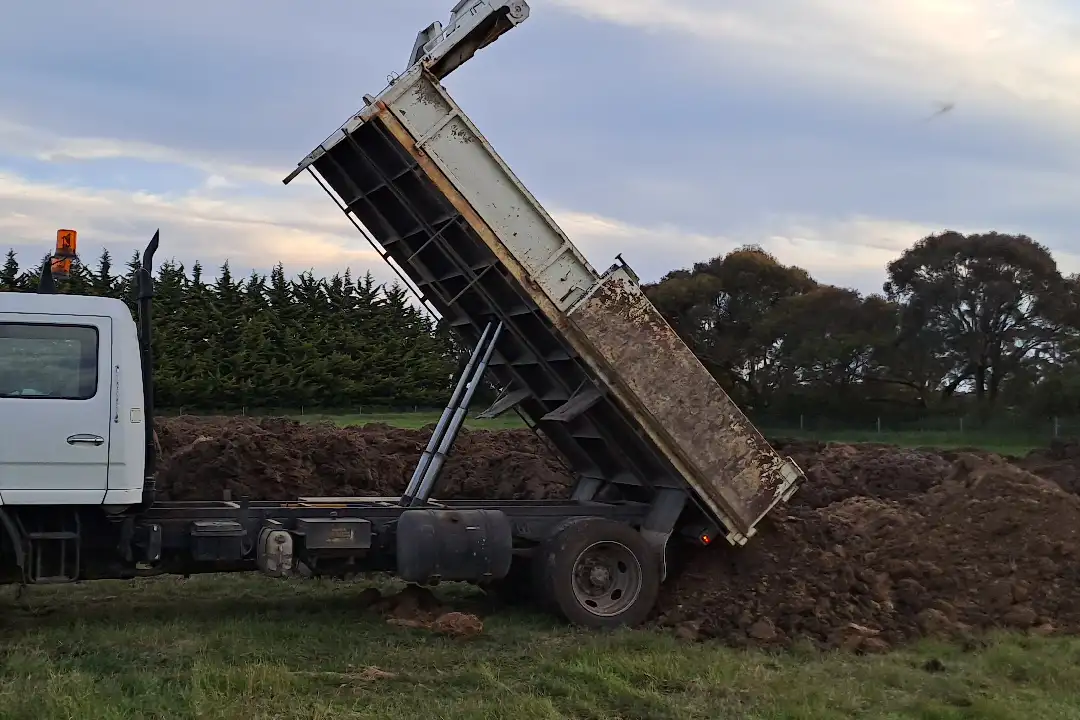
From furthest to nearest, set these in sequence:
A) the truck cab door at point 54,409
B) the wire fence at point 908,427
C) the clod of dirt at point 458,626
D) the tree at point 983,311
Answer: the tree at point 983,311
the wire fence at point 908,427
the clod of dirt at point 458,626
the truck cab door at point 54,409

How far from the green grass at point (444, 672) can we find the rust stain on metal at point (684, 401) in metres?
1.32

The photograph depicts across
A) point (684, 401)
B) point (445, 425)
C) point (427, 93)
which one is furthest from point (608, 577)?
point (427, 93)

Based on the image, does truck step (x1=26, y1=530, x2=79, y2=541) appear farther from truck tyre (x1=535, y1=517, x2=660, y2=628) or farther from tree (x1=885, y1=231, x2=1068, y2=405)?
tree (x1=885, y1=231, x2=1068, y2=405)

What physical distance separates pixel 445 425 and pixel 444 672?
292cm

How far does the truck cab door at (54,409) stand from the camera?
7371mm

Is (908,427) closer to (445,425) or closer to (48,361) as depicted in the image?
(445,425)

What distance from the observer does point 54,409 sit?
746 centimetres

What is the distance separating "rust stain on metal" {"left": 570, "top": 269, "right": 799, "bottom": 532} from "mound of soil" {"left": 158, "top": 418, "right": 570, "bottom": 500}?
13.0 feet

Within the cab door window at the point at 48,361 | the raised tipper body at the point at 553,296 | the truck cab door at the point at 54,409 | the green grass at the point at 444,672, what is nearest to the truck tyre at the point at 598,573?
the green grass at the point at 444,672

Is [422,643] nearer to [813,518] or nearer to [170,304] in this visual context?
[813,518]

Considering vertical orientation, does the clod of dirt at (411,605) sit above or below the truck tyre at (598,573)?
below

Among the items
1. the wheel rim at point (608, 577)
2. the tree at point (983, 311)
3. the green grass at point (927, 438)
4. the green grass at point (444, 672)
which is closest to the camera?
the green grass at point (444, 672)

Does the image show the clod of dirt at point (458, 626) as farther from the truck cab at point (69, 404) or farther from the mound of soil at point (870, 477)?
the mound of soil at point (870, 477)

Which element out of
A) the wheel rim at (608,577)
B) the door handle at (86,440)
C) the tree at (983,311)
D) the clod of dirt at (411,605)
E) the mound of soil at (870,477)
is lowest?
the clod of dirt at (411,605)
